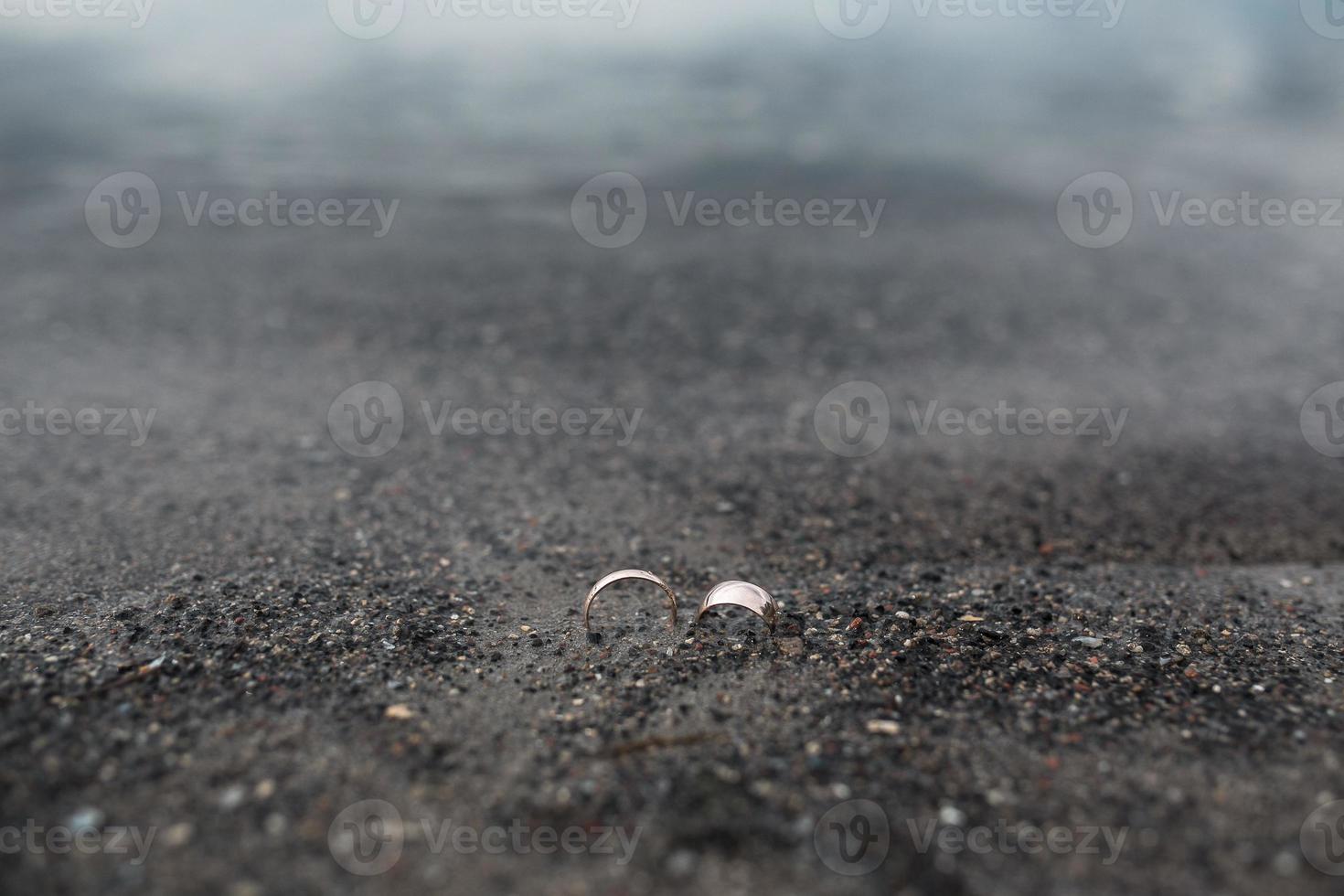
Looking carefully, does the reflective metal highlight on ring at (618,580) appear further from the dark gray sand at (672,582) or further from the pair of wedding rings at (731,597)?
the dark gray sand at (672,582)

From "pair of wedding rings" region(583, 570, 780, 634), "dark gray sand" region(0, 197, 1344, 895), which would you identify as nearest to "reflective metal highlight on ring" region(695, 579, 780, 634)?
"pair of wedding rings" region(583, 570, 780, 634)

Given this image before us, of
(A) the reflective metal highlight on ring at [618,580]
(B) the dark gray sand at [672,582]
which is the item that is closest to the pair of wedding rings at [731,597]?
(A) the reflective metal highlight on ring at [618,580]

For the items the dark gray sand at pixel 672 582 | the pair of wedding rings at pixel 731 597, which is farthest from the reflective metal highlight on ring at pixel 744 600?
the dark gray sand at pixel 672 582

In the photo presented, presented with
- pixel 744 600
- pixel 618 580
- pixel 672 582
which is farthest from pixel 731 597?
pixel 672 582

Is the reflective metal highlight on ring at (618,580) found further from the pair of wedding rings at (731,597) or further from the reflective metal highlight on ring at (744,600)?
the reflective metal highlight on ring at (744,600)

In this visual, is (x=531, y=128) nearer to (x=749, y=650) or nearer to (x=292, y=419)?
(x=292, y=419)

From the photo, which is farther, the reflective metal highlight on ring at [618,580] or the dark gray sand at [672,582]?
the reflective metal highlight on ring at [618,580]

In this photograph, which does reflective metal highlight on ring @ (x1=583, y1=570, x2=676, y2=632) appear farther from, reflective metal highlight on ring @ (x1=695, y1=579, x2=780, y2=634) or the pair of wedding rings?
reflective metal highlight on ring @ (x1=695, y1=579, x2=780, y2=634)
